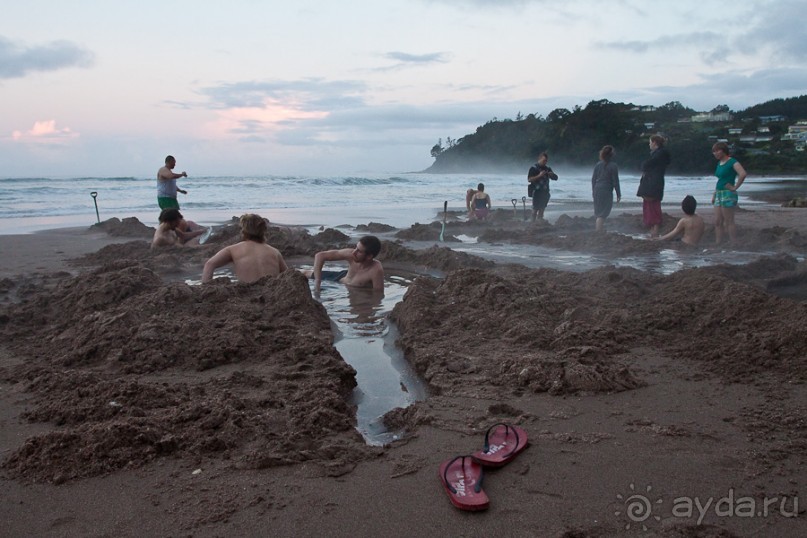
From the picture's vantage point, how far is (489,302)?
595cm

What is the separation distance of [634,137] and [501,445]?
58346 mm

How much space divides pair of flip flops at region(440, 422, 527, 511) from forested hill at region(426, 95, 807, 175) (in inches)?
2009

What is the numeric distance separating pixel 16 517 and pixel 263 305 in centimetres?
334

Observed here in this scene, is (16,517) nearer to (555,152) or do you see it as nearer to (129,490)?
(129,490)

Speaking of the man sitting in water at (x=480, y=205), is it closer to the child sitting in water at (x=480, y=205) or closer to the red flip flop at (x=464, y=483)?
the child sitting in water at (x=480, y=205)

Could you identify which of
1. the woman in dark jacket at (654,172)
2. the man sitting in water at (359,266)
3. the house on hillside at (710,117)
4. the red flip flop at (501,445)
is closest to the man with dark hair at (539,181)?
the woman in dark jacket at (654,172)

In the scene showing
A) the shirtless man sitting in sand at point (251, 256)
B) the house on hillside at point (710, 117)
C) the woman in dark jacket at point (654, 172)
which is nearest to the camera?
the shirtless man sitting in sand at point (251, 256)

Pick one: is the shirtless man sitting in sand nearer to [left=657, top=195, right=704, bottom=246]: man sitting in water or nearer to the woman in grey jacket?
[left=657, top=195, right=704, bottom=246]: man sitting in water

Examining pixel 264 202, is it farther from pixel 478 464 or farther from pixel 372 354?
pixel 478 464

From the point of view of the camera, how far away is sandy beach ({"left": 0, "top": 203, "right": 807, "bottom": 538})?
2625mm

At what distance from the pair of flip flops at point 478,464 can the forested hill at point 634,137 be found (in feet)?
167

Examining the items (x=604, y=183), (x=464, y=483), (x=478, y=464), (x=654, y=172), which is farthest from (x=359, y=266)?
(x=604, y=183)

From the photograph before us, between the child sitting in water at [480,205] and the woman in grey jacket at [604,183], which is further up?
the woman in grey jacket at [604,183]

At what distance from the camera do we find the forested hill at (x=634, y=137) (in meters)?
50.8
